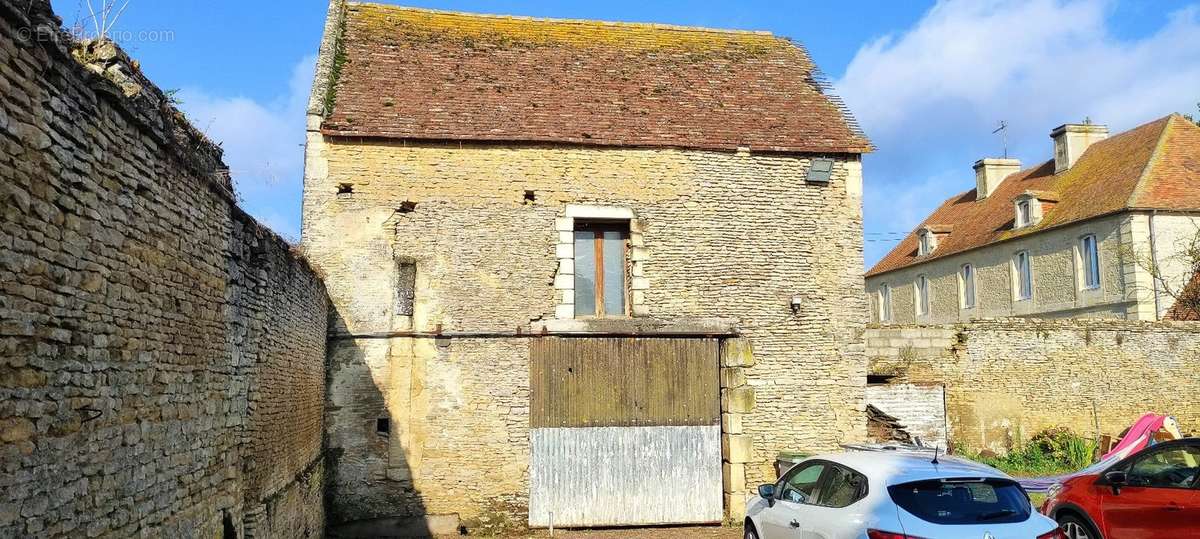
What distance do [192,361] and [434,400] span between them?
6290 millimetres

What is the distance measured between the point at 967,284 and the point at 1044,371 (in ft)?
42.8

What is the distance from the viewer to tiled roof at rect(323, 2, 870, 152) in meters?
12.7

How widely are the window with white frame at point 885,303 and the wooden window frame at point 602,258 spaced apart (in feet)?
75.8

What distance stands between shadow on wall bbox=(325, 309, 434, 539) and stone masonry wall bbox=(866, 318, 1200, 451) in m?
8.36

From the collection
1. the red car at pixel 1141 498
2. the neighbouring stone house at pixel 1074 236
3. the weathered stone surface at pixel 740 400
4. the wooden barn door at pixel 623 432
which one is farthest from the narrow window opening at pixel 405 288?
the neighbouring stone house at pixel 1074 236

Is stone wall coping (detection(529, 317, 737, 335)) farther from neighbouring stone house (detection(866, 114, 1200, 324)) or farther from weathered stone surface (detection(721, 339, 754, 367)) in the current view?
neighbouring stone house (detection(866, 114, 1200, 324))

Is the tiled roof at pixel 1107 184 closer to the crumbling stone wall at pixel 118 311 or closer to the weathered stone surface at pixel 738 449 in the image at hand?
the weathered stone surface at pixel 738 449

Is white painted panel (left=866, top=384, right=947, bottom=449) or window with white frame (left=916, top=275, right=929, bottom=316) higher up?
window with white frame (left=916, top=275, right=929, bottom=316)

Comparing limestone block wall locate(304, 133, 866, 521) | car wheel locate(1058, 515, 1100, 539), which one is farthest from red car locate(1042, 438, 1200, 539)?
limestone block wall locate(304, 133, 866, 521)

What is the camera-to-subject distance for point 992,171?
31.1m

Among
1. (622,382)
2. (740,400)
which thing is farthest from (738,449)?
(622,382)

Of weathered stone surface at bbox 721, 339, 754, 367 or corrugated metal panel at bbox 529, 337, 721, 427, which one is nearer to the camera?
corrugated metal panel at bbox 529, 337, 721, 427

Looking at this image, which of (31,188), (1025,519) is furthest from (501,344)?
(31,188)

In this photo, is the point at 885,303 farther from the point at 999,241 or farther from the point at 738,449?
the point at 738,449
